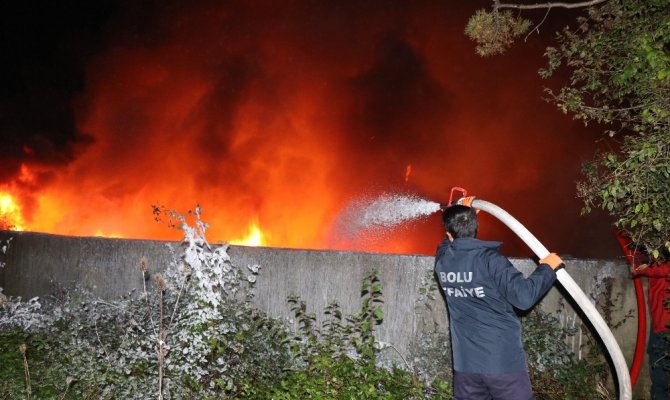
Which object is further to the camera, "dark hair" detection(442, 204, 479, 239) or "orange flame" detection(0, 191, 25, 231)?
"orange flame" detection(0, 191, 25, 231)

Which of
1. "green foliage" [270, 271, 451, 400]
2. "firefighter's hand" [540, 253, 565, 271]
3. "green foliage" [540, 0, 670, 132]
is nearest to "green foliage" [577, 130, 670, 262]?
"green foliage" [540, 0, 670, 132]

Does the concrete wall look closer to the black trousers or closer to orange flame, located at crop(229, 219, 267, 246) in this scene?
the black trousers

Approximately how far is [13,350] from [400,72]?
10.6 m

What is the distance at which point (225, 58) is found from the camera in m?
13.6

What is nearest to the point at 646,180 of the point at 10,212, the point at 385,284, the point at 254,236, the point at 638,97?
the point at 638,97

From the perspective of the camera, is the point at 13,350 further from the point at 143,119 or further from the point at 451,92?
the point at 451,92

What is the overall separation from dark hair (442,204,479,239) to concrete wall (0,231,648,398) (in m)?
1.69

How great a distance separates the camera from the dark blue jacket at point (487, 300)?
3176mm

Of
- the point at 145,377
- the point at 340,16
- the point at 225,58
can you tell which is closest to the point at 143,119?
the point at 225,58

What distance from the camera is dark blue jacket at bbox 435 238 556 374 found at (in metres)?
3.18

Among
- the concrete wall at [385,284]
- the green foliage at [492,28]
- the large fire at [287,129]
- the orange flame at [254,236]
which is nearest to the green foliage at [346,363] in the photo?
the concrete wall at [385,284]

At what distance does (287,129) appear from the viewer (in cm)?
1284

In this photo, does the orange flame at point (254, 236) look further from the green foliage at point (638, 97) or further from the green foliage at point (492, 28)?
the green foliage at point (638, 97)

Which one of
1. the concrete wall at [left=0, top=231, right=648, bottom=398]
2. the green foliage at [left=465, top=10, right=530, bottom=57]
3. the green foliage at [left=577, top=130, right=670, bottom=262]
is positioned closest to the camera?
the green foliage at [left=577, top=130, right=670, bottom=262]
